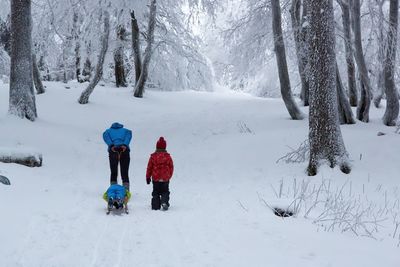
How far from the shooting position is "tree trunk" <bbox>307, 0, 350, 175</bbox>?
406 inches

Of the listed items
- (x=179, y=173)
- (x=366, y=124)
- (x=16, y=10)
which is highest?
(x=16, y=10)

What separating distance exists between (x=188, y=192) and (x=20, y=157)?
12.3 feet

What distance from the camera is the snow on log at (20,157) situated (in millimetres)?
10102

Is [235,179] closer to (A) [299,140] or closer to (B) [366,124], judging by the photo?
(A) [299,140]

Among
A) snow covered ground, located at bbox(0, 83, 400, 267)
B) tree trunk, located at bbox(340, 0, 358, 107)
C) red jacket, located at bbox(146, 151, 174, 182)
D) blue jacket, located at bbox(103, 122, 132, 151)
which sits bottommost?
snow covered ground, located at bbox(0, 83, 400, 267)

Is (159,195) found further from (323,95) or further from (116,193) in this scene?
(323,95)

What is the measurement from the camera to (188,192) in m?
9.55

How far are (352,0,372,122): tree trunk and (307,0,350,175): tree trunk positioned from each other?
449cm

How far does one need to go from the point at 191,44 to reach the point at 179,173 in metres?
15.5

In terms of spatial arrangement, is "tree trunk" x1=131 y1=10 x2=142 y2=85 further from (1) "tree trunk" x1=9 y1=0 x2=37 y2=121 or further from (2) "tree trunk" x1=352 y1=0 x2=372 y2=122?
(2) "tree trunk" x1=352 y1=0 x2=372 y2=122

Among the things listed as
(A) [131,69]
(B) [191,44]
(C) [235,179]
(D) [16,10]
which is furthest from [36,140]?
(A) [131,69]

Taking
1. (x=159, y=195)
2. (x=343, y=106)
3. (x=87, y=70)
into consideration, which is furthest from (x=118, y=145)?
(x=87, y=70)

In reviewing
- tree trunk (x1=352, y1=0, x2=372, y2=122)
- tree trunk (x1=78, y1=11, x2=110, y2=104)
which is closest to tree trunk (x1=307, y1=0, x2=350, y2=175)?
tree trunk (x1=352, y1=0, x2=372, y2=122)

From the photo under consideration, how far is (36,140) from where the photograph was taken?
42.1 feet
